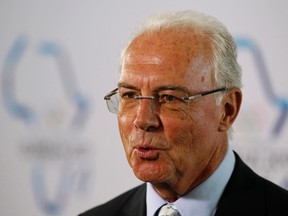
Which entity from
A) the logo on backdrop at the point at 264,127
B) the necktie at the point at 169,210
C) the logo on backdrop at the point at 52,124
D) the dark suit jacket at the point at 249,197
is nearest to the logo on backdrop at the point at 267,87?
the logo on backdrop at the point at 264,127

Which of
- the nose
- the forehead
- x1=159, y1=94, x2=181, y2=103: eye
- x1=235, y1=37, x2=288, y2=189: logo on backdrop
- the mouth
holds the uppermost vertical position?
the forehead

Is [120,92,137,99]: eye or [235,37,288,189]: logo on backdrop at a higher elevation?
[120,92,137,99]: eye

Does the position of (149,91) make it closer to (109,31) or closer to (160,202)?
(160,202)

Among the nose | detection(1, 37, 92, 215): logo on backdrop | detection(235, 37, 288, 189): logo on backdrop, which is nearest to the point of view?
the nose

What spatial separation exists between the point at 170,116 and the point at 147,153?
0.09 m

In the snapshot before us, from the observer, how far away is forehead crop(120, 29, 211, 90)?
1.15 metres

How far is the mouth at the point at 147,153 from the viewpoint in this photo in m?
1.16

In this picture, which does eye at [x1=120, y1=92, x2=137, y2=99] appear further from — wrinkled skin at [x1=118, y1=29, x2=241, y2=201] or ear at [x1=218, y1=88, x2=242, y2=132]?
ear at [x1=218, y1=88, x2=242, y2=132]

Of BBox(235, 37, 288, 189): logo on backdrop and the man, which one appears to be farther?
BBox(235, 37, 288, 189): logo on backdrop

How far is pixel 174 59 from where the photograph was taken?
1.16 meters

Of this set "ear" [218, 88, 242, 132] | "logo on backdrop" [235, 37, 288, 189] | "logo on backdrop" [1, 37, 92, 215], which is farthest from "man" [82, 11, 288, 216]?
"logo on backdrop" [1, 37, 92, 215]

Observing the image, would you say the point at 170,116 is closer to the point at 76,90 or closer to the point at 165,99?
the point at 165,99

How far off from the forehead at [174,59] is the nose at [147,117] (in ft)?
0.16

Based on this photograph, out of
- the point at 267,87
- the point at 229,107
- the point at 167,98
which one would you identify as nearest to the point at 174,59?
the point at 167,98
